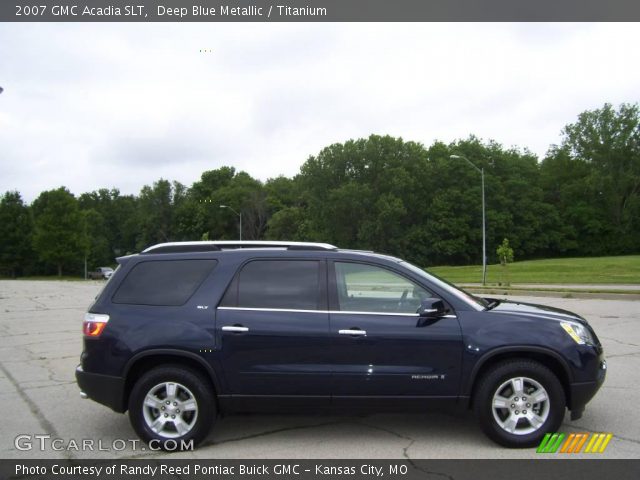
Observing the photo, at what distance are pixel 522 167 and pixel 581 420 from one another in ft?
245

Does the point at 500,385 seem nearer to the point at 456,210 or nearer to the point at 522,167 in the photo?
the point at 456,210

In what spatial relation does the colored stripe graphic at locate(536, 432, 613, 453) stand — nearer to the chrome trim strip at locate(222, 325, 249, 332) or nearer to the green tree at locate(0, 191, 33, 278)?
the chrome trim strip at locate(222, 325, 249, 332)

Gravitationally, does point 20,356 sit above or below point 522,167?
below

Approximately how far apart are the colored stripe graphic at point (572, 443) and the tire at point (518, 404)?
0.08 meters

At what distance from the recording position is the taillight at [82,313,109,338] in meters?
5.16

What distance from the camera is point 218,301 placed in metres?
5.13

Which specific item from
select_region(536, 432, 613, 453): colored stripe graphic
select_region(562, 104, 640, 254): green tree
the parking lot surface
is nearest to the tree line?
select_region(562, 104, 640, 254): green tree

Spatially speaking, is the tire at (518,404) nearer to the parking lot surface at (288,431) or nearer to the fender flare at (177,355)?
the parking lot surface at (288,431)

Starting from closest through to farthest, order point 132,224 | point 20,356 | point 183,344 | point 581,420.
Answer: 1. point 183,344
2. point 581,420
3. point 20,356
4. point 132,224

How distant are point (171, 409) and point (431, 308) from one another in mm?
2461

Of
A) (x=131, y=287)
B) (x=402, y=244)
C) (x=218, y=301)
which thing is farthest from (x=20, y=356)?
(x=402, y=244)

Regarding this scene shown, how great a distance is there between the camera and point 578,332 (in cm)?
512
